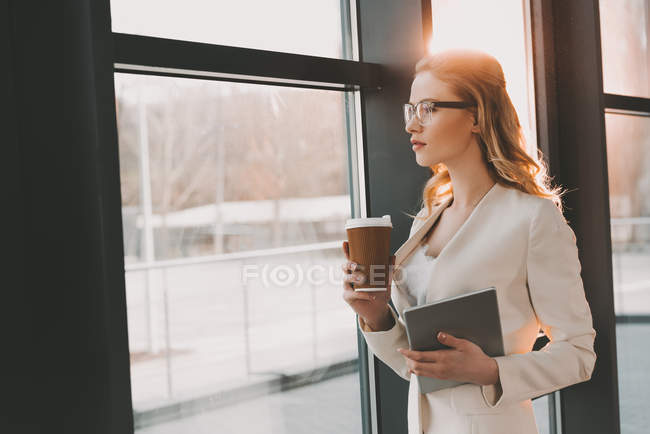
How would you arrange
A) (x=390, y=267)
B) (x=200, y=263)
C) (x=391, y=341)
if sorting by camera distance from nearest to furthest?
(x=390, y=267) < (x=391, y=341) < (x=200, y=263)

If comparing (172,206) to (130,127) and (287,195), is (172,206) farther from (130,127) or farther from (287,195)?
(287,195)

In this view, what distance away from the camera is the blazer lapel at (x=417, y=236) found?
1.57 meters

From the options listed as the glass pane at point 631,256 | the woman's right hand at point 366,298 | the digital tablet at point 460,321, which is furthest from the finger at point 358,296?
the glass pane at point 631,256

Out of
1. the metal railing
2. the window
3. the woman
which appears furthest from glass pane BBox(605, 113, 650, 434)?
the woman

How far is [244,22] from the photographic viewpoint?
1.99 metres

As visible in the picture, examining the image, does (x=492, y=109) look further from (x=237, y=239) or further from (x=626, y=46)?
(x=626, y=46)

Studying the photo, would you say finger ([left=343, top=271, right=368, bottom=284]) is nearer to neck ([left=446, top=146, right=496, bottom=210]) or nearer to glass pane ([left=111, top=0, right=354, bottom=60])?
neck ([left=446, top=146, right=496, bottom=210])

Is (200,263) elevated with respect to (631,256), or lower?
elevated

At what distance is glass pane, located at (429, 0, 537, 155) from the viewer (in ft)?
7.54

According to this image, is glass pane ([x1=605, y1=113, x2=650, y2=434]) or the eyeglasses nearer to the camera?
the eyeglasses

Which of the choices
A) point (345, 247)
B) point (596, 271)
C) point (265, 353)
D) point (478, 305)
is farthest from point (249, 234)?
point (596, 271)

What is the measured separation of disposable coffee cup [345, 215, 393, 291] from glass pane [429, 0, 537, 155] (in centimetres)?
117

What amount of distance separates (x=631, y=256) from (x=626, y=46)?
3.53 feet

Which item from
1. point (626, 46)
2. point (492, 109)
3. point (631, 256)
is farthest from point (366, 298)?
point (626, 46)
